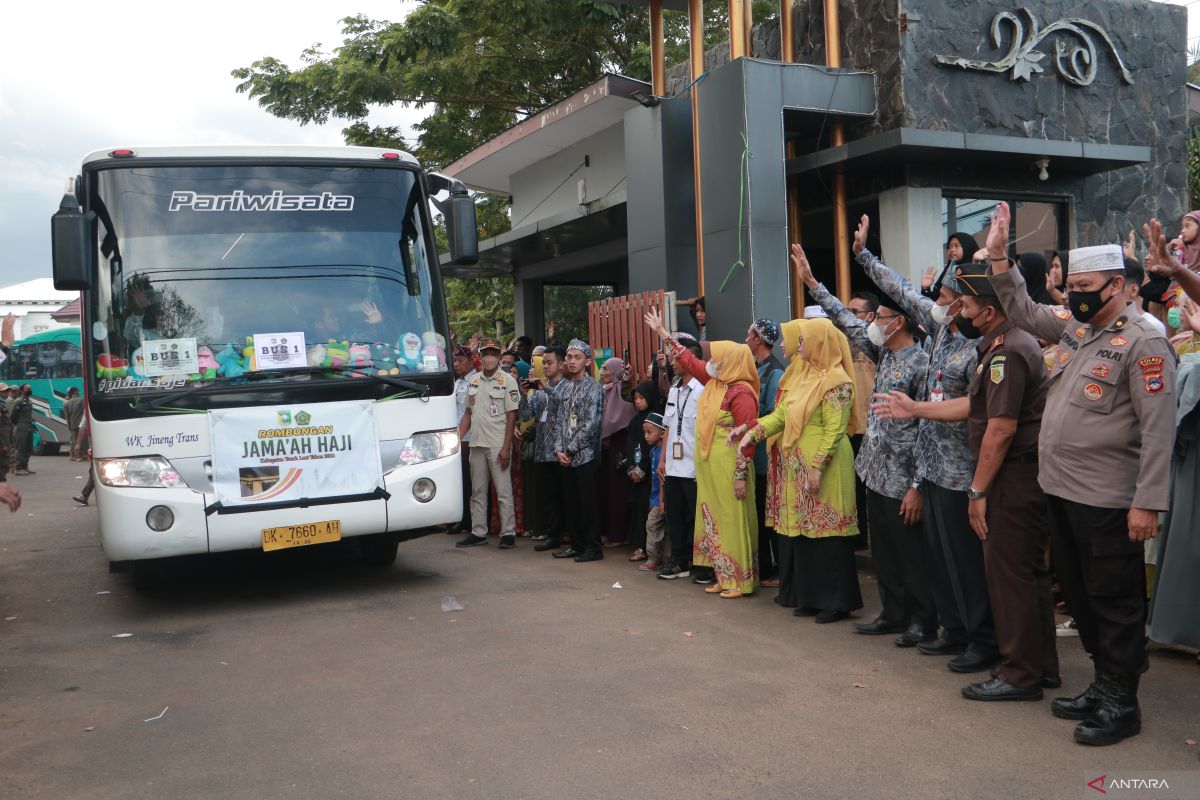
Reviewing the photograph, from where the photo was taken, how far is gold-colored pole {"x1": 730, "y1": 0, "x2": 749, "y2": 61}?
1087 cm

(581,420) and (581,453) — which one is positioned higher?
(581,420)

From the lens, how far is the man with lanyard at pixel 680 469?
7.90m

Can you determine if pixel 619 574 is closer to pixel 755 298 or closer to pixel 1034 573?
pixel 755 298

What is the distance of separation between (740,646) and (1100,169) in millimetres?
8389

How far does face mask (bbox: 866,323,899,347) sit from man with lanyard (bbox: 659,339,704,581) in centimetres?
193

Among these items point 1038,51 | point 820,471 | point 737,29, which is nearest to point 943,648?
point 820,471

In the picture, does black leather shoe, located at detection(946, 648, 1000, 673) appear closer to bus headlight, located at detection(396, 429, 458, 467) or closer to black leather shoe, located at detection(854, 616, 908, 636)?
black leather shoe, located at detection(854, 616, 908, 636)

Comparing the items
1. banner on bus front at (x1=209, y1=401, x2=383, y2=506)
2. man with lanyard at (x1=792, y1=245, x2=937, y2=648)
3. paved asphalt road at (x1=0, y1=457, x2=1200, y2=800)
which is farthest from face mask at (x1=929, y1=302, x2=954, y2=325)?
banner on bus front at (x1=209, y1=401, x2=383, y2=506)

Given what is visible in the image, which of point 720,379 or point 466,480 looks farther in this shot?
point 466,480

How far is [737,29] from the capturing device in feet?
35.7

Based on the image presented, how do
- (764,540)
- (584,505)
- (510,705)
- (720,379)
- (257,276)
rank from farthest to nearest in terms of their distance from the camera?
(584,505) < (764,540) < (720,379) < (257,276) < (510,705)

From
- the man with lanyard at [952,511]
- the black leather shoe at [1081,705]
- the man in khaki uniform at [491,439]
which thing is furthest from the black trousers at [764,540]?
the black leather shoe at [1081,705]

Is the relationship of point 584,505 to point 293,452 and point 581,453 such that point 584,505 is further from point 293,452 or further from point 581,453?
point 293,452

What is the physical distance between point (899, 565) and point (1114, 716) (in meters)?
1.82
